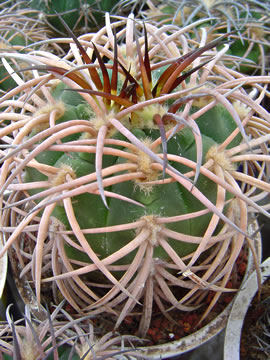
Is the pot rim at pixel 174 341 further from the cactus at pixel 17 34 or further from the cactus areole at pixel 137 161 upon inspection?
the cactus at pixel 17 34

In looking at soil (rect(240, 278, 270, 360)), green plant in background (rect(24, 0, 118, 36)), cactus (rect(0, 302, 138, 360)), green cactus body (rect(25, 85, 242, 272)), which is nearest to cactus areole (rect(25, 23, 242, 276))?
green cactus body (rect(25, 85, 242, 272))

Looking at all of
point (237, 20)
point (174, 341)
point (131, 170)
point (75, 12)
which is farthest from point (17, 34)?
point (174, 341)

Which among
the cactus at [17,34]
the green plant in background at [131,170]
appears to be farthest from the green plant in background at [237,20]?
the green plant in background at [131,170]

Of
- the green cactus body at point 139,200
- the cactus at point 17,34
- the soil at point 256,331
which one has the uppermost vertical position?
the cactus at point 17,34

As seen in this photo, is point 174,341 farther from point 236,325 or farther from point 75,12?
point 75,12

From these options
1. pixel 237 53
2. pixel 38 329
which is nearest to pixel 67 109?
pixel 38 329

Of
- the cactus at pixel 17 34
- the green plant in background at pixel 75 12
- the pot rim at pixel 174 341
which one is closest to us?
the pot rim at pixel 174 341
